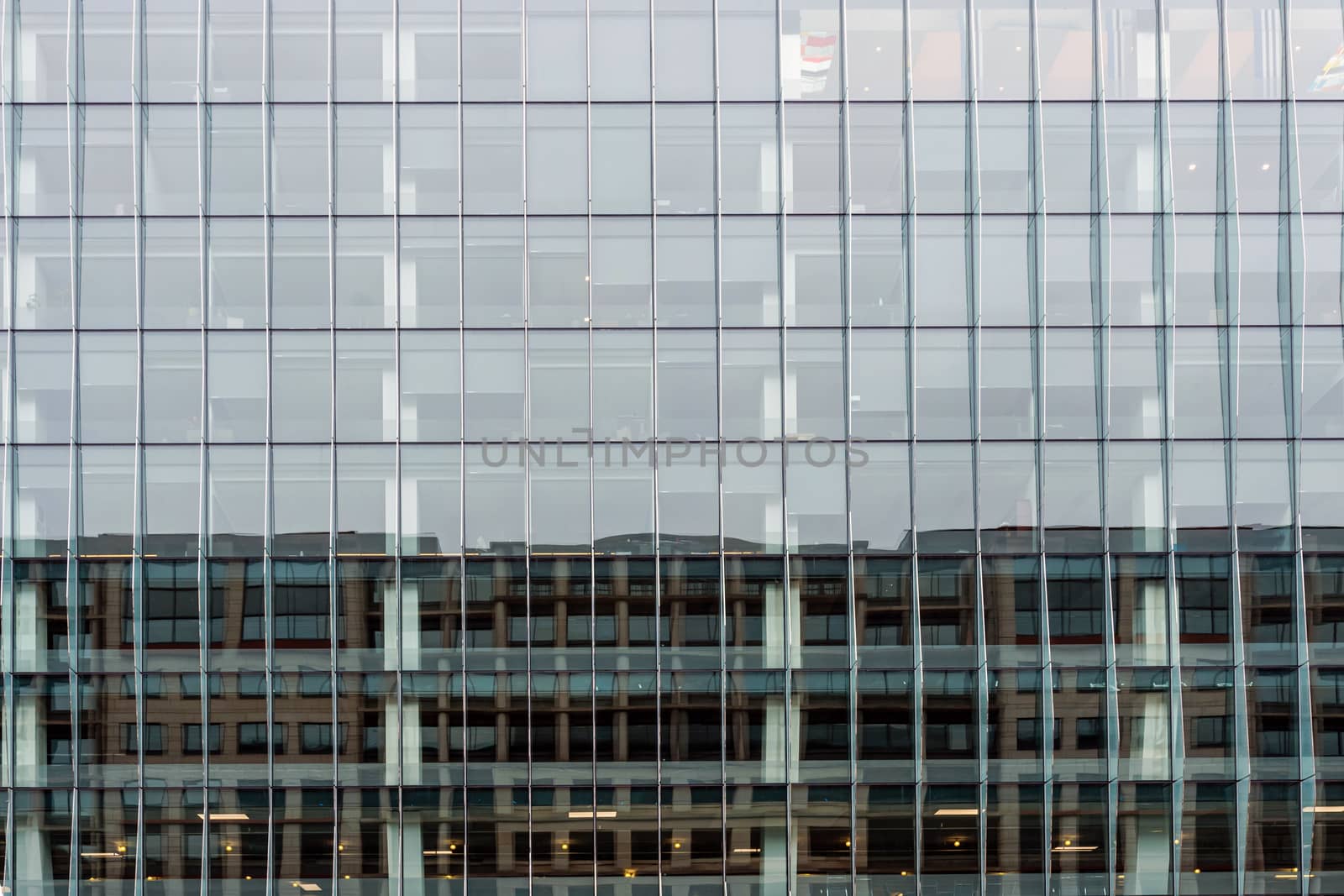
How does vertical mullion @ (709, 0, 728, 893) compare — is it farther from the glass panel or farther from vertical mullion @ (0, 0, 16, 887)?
vertical mullion @ (0, 0, 16, 887)

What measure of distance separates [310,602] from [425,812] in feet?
15.8

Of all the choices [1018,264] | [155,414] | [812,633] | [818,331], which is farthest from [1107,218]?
[155,414]

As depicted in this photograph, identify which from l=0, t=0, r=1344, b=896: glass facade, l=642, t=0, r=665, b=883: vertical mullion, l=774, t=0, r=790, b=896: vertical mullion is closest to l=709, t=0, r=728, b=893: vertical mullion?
l=0, t=0, r=1344, b=896: glass facade

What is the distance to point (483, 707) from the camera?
24219 millimetres

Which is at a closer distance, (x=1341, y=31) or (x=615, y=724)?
(x=615, y=724)

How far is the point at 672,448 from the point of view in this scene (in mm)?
24719

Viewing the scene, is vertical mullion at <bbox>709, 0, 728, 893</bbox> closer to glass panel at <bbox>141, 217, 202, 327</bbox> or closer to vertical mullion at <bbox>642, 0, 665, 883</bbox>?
vertical mullion at <bbox>642, 0, 665, 883</bbox>

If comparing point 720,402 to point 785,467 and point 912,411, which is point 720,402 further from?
point 912,411

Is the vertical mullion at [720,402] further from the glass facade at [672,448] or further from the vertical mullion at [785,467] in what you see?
the vertical mullion at [785,467]

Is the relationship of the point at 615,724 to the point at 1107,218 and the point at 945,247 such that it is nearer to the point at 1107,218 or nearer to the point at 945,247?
the point at 945,247

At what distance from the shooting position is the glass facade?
2419 cm

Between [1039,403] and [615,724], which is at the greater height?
[1039,403]

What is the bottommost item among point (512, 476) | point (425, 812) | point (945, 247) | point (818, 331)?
point (425, 812)

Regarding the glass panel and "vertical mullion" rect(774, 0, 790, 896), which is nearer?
"vertical mullion" rect(774, 0, 790, 896)
